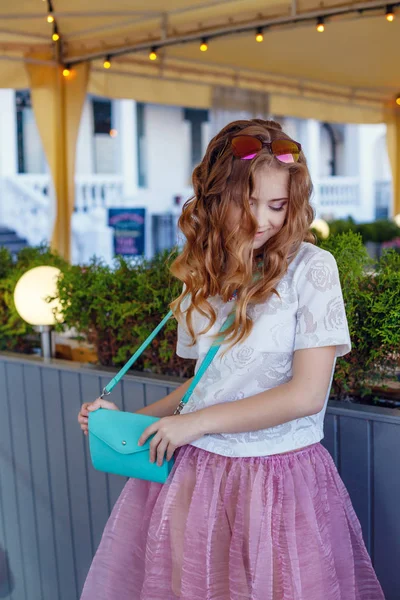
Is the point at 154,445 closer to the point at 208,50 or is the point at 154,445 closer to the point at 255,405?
the point at 255,405

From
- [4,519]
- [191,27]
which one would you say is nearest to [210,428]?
[4,519]

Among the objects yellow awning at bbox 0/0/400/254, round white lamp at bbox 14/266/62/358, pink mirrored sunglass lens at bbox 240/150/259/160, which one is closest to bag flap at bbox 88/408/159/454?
pink mirrored sunglass lens at bbox 240/150/259/160

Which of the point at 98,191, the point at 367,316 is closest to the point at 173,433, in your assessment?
the point at 367,316

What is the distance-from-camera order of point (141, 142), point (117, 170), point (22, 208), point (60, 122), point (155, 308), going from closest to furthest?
1. point (155, 308)
2. point (60, 122)
3. point (22, 208)
4. point (117, 170)
5. point (141, 142)

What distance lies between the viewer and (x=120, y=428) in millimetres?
1470

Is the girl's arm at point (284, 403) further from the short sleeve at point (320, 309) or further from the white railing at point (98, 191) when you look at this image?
the white railing at point (98, 191)

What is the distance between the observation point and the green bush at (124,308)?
7.54ft

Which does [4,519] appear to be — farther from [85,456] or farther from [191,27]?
[191,27]

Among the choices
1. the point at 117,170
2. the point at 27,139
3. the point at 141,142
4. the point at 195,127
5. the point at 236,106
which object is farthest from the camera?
the point at 195,127

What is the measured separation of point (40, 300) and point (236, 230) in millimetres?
1476

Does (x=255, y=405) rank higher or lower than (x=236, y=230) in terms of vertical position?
lower

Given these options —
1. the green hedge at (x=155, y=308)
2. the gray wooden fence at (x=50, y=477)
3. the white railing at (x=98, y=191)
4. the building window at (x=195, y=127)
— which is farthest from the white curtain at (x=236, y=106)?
the gray wooden fence at (x=50, y=477)

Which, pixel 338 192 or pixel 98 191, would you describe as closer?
pixel 98 191

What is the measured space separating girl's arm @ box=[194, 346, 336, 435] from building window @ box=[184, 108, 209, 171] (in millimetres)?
13303
